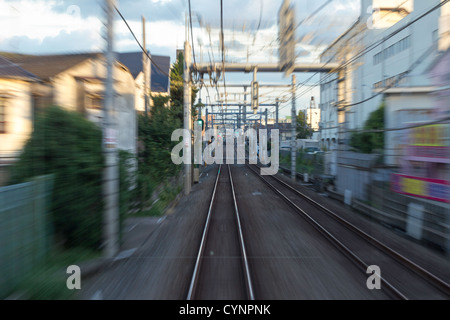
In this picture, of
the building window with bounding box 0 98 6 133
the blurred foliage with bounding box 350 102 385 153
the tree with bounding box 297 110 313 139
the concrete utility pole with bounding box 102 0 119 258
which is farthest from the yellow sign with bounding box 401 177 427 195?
the tree with bounding box 297 110 313 139

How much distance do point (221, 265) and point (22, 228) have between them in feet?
10.8

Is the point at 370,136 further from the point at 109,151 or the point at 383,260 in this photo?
the point at 109,151

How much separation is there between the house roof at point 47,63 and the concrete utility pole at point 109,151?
18.1 ft

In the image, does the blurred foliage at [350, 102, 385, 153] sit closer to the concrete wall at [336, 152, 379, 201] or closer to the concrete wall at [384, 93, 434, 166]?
the concrete wall at [384, 93, 434, 166]

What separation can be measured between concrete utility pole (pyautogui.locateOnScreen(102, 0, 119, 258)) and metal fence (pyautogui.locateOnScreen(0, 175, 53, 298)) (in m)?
1.00

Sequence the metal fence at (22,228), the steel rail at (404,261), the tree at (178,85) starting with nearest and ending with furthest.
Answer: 1. the metal fence at (22,228)
2. the steel rail at (404,261)
3. the tree at (178,85)

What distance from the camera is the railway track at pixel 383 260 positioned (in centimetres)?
466

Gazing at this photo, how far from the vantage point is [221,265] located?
18.6 ft

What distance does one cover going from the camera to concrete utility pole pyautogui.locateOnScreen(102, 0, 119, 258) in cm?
562

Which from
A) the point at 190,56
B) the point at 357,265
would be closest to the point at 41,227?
the point at 357,265

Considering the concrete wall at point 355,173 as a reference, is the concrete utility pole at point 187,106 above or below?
above

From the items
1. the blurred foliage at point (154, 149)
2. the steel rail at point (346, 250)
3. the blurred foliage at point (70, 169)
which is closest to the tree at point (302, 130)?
the blurred foliage at point (154, 149)

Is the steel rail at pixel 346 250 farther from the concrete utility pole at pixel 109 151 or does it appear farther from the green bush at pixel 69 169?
the green bush at pixel 69 169
